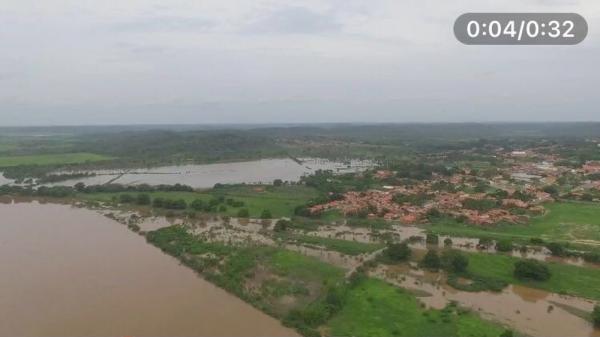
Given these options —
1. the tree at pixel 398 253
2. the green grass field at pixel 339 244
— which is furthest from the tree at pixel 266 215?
the tree at pixel 398 253

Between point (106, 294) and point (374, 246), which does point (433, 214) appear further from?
point (106, 294)

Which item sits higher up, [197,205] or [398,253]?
[197,205]

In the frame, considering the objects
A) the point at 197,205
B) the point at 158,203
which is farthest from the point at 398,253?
the point at 158,203

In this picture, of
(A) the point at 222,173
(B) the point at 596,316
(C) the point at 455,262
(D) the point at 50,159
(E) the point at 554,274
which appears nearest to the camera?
(B) the point at 596,316

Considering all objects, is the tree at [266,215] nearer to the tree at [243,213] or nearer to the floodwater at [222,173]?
the tree at [243,213]

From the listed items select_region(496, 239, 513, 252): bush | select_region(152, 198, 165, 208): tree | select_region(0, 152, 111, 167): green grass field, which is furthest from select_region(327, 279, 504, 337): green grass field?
select_region(0, 152, 111, 167): green grass field

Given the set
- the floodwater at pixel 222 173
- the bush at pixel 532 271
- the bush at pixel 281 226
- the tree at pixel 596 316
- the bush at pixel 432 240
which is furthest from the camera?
the floodwater at pixel 222 173

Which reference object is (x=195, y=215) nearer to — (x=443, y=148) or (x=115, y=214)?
(x=115, y=214)
